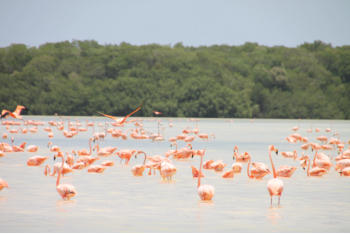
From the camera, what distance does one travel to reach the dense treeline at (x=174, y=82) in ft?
148

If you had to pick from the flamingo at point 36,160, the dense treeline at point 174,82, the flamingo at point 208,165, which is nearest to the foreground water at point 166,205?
the flamingo at point 208,165

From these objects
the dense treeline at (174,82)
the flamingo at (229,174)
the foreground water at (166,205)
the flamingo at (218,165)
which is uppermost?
the dense treeline at (174,82)

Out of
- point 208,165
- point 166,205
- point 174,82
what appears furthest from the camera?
point 174,82

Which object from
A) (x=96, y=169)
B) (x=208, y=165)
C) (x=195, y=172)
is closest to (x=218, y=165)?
(x=208, y=165)

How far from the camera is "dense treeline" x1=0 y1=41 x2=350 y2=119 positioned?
45.1m

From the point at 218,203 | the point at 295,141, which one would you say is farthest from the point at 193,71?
the point at 218,203

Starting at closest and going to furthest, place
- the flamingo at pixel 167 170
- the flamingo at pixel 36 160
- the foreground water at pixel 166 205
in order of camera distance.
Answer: the foreground water at pixel 166 205 < the flamingo at pixel 167 170 < the flamingo at pixel 36 160

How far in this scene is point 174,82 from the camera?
47.0 m

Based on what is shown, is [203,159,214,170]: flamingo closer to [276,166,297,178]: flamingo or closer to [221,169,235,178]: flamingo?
[221,169,235,178]: flamingo

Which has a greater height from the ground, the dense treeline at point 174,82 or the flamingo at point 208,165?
the dense treeline at point 174,82

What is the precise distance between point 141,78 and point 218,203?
41.7 m

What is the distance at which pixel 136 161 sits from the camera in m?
11.1

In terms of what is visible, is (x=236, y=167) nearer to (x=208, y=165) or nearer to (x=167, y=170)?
(x=208, y=165)

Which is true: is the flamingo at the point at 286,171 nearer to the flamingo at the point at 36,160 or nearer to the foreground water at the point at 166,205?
the foreground water at the point at 166,205
